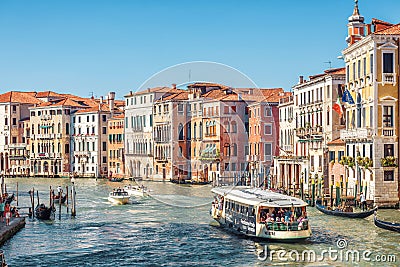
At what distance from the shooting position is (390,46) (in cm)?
1905

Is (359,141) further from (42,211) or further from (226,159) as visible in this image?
(42,211)

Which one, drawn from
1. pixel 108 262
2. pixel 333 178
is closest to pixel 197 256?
pixel 108 262

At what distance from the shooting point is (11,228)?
1598 cm

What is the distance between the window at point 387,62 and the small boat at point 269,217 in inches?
208

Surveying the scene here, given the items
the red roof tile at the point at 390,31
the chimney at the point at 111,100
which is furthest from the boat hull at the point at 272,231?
the chimney at the point at 111,100

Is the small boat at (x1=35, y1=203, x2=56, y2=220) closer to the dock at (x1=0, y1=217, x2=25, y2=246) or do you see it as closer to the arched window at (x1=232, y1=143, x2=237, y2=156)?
the dock at (x1=0, y1=217, x2=25, y2=246)

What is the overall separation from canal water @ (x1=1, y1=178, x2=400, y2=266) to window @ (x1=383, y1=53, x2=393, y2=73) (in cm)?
332

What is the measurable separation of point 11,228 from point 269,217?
5.17m

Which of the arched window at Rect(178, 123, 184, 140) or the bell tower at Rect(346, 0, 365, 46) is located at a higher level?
the bell tower at Rect(346, 0, 365, 46)

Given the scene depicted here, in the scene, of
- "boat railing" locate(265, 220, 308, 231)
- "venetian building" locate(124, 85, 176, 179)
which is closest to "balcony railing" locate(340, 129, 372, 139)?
"boat railing" locate(265, 220, 308, 231)

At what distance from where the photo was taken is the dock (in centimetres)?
1498

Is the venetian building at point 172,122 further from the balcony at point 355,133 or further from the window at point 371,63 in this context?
the window at point 371,63

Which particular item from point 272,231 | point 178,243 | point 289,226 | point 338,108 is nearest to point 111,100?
point 338,108

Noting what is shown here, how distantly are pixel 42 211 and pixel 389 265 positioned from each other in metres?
9.49
